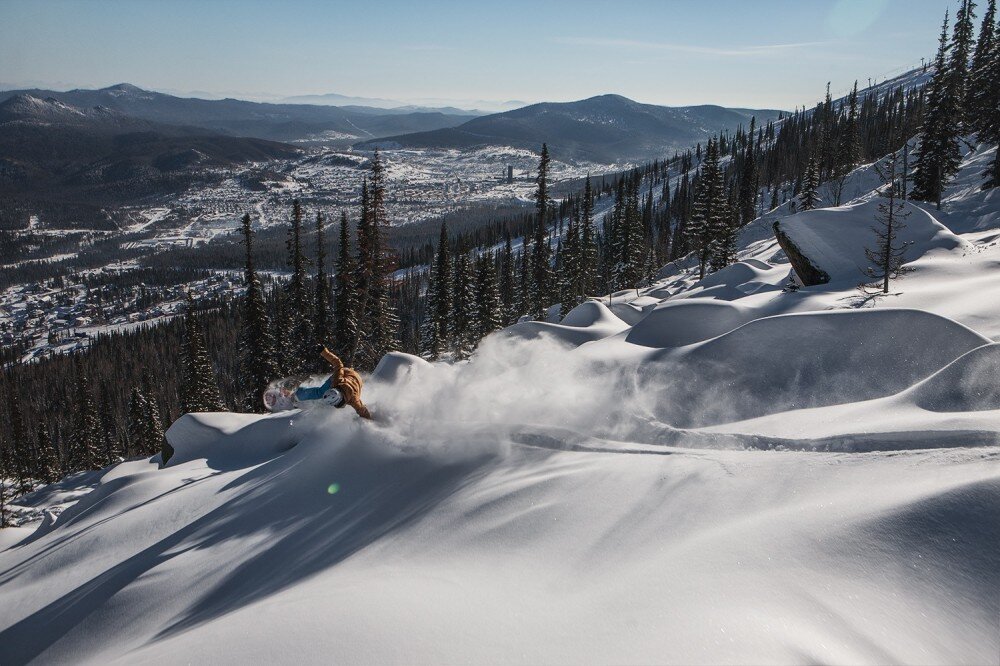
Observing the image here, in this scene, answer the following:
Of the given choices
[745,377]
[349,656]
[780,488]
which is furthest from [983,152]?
[349,656]

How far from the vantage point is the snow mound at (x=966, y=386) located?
229 inches

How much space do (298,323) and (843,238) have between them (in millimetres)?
33116

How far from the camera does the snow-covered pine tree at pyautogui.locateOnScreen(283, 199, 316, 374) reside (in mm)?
35750

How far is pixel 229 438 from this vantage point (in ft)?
Answer: 47.0

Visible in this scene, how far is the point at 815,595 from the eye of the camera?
3.55 metres

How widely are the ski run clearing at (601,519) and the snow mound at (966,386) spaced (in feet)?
0.11

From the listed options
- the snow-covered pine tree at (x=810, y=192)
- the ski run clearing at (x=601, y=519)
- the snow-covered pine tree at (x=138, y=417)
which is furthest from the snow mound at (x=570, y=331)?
the snow-covered pine tree at (x=810, y=192)

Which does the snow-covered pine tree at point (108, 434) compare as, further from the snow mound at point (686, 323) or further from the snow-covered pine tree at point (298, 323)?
the snow mound at point (686, 323)

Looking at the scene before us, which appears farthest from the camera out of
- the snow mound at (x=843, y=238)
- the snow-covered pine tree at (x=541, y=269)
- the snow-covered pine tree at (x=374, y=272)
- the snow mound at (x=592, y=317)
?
the snow-covered pine tree at (x=541, y=269)

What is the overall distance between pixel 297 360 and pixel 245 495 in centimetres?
3005

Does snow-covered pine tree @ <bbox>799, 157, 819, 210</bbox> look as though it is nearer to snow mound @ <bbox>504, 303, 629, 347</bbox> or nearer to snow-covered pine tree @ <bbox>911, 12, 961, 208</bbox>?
snow-covered pine tree @ <bbox>911, 12, 961, 208</bbox>

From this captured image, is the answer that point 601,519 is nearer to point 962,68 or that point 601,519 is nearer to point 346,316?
point 346,316

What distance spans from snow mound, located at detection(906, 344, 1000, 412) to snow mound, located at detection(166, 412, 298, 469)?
39.9 feet

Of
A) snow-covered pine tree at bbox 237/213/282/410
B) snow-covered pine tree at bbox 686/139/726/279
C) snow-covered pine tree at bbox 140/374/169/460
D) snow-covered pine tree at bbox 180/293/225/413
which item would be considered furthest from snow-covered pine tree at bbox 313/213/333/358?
snow-covered pine tree at bbox 686/139/726/279
